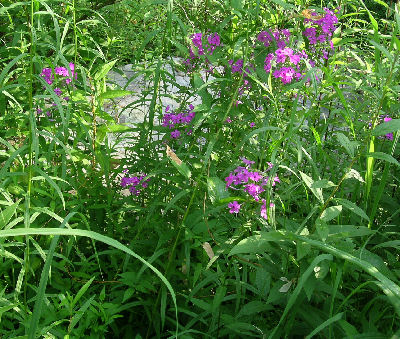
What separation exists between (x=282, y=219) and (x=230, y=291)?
11.9 inches

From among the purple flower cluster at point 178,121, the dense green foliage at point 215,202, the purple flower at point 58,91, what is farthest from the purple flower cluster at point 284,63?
the purple flower at point 58,91

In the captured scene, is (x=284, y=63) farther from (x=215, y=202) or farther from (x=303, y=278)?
(x=303, y=278)

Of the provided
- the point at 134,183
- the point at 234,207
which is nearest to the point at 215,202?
the point at 234,207

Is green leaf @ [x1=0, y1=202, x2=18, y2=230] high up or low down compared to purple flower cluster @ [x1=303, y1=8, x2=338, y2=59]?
Result: down

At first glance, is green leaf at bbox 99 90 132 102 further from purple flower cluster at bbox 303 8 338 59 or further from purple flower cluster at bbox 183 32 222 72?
purple flower cluster at bbox 303 8 338 59

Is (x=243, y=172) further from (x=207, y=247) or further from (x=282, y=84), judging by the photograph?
(x=282, y=84)

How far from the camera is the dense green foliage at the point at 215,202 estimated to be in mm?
1417

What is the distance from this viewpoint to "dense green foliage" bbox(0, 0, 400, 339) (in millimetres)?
1417

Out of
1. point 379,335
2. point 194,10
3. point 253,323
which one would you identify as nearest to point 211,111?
point 194,10

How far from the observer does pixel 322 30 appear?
2.07m

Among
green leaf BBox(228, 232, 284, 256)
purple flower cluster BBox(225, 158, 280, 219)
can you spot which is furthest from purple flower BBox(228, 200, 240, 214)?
green leaf BBox(228, 232, 284, 256)

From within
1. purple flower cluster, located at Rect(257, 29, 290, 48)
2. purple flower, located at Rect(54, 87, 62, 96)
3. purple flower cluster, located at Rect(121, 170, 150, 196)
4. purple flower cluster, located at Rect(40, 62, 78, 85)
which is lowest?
purple flower cluster, located at Rect(121, 170, 150, 196)

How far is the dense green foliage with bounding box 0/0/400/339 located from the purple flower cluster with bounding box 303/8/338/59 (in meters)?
0.02

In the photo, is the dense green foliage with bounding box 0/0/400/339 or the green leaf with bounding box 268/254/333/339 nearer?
the green leaf with bounding box 268/254/333/339
